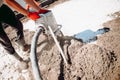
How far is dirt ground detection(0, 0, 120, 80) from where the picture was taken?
3.21m

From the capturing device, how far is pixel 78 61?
3.41 meters

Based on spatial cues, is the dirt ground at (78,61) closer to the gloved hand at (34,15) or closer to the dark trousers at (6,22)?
the dark trousers at (6,22)

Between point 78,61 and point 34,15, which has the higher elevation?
point 34,15

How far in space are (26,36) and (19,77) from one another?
131 centimetres

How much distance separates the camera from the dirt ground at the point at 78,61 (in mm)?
3211

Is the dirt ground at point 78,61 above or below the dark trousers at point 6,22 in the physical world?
below

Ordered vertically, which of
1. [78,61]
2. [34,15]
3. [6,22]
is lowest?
[78,61]

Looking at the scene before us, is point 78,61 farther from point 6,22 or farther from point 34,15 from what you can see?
point 6,22

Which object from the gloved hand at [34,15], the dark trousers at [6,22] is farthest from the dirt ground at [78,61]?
the gloved hand at [34,15]

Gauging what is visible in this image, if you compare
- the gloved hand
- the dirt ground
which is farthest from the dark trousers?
the gloved hand

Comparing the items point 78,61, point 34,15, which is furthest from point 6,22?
point 78,61

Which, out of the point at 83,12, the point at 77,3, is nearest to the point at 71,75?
the point at 83,12

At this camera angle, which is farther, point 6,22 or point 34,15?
point 6,22

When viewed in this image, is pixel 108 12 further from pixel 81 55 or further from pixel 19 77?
pixel 19 77
